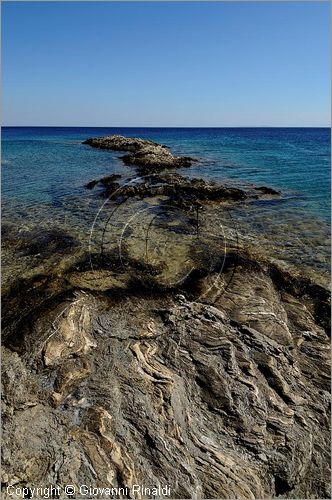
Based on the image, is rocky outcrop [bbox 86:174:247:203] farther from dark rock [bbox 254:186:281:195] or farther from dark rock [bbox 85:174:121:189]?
dark rock [bbox 254:186:281:195]

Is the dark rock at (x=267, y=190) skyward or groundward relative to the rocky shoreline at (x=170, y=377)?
skyward

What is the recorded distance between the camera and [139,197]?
22188mm

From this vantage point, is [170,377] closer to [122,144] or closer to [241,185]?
[241,185]

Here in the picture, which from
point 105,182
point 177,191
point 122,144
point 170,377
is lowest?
point 170,377

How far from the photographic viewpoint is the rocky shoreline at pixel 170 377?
627 cm

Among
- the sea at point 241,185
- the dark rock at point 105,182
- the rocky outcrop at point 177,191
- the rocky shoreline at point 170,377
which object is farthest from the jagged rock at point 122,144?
the rocky shoreline at point 170,377

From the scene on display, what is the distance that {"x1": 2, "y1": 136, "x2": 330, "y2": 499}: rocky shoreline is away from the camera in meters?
6.27

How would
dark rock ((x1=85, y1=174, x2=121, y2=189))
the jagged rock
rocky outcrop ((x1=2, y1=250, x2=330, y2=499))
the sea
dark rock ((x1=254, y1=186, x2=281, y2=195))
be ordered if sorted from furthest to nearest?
1. the jagged rock
2. dark rock ((x1=85, y1=174, x2=121, y2=189))
3. dark rock ((x1=254, y1=186, x2=281, y2=195))
4. the sea
5. rocky outcrop ((x1=2, y1=250, x2=330, y2=499))

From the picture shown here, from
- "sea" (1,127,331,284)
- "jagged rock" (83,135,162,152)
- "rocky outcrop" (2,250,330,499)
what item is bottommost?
"rocky outcrop" (2,250,330,499)

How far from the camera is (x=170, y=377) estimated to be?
7.63 metres

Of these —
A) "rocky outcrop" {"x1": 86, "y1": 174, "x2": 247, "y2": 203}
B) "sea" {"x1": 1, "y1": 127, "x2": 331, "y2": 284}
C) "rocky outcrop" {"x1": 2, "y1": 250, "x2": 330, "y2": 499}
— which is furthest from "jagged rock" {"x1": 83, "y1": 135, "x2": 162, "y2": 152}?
"rocky outcrop" {"x1": 2, "y1": 250, "x2": 330, "y2": 499}

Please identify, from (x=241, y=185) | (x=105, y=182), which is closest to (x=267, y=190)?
(x=241, y=185)

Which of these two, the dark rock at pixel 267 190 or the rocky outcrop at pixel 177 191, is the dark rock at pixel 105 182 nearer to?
the rocky outcrop at pixel 177 191

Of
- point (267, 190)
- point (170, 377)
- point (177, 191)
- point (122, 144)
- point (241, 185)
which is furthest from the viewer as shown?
point (122, 144)
